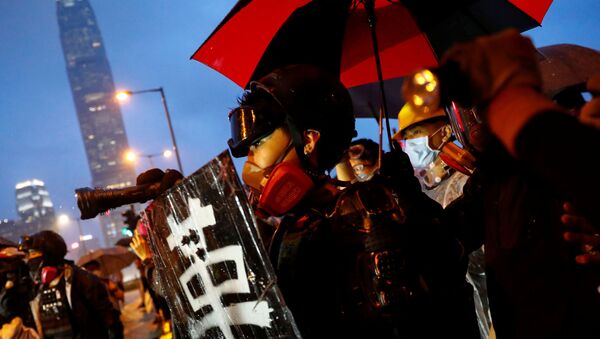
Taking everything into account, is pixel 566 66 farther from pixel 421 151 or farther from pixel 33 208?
pixel 33 208

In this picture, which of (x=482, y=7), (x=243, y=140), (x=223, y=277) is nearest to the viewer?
(x=223, y=277)

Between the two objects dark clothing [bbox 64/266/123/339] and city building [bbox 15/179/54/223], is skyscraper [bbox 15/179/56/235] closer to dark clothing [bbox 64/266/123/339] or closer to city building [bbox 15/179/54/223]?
city building [bbox 15/179/54/223]

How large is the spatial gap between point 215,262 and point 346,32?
244 centimetres

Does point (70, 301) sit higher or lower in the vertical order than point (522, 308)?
lower

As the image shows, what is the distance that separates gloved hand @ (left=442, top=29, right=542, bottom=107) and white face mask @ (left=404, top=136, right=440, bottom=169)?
13.1ft

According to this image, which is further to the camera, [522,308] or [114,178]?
[114,178]

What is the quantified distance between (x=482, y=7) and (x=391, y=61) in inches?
31.1

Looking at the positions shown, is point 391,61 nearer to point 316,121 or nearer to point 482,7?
point 482,7

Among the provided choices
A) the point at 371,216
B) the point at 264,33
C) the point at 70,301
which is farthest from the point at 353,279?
the point at 70,301

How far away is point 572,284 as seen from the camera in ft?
5.78

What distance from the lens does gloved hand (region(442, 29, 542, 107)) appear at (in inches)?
39.6

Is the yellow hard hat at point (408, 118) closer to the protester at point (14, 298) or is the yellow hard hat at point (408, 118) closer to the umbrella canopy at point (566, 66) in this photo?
the umbrella canopy at point (566, 66)

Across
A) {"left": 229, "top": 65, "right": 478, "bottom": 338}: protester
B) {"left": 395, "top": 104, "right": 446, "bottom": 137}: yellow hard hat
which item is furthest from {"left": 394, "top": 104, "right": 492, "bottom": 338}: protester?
{"left": 229, "top": 65, "right": 478, "bottom": 338}: protester

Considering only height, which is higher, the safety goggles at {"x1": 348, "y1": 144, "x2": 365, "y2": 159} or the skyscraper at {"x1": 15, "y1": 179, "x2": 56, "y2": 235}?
the safety goggles at {"x1": 348, "y1": 144, "x2": 365, "y2": 159}
